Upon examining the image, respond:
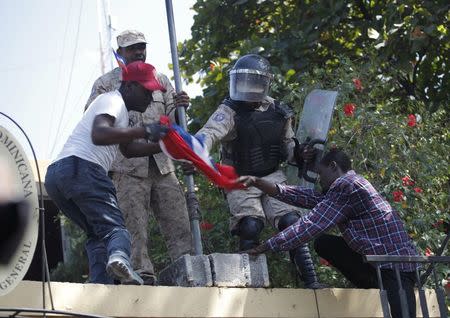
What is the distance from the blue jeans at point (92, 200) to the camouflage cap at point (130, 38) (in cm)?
138

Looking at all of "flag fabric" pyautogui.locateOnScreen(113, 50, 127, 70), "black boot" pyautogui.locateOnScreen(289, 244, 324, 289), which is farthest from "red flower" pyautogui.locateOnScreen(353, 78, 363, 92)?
"flag fabric" pyautogui.locateOnScreen(113, 50, 127, 70)

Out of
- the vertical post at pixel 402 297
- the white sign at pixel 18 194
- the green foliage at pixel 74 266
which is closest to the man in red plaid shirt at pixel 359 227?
the vertical post at pixel 402 297

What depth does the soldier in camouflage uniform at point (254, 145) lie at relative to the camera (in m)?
8.18

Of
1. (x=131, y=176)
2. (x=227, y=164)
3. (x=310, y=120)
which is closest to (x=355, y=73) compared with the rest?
(x=310, y=120)

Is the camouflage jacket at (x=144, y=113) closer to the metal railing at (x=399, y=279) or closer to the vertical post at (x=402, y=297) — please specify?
the metal railing at (x=399, y=279)

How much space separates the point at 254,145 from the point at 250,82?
18.5 inches

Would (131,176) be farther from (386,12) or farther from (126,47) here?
(386,12)

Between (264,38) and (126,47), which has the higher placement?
(126,47)

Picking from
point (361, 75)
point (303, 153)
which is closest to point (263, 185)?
point (303, 153)

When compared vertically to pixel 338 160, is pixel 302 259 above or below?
below

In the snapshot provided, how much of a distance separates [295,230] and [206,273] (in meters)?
0.65

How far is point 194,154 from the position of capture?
7.41 m

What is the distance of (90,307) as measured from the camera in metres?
6.80

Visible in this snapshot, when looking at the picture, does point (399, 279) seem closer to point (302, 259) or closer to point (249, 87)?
point (302, 259)
